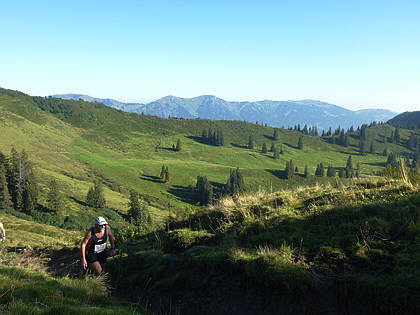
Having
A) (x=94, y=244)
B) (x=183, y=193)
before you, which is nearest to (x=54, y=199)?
(x=94, y=244)

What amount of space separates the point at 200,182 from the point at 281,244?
15565cm

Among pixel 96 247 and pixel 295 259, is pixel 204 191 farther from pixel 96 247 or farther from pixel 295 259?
pixel 295 259

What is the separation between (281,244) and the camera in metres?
7.18

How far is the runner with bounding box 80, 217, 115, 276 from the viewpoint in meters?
8.43

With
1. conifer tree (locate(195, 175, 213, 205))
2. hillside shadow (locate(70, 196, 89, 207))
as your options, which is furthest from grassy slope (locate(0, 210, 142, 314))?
conifer tree (locate(195, 175, 213, 205))

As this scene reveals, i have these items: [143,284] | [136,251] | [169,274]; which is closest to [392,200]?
[169,274]

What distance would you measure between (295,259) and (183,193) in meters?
171

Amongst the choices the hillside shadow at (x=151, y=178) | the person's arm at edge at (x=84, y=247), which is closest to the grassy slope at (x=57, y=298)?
the person's arm at edge at (x=84, y=247)

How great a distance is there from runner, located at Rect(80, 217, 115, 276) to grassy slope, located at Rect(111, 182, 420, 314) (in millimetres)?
708

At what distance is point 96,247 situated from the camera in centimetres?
862

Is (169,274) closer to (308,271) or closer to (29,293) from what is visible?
(29,293)

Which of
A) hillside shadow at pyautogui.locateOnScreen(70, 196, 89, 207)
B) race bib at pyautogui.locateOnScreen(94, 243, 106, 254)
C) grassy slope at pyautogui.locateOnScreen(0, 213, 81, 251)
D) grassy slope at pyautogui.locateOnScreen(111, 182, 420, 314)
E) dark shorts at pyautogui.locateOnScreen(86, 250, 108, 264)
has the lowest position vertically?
hillside shadow at pyautogui.locateOnScreen(70, 196, 89, 207)

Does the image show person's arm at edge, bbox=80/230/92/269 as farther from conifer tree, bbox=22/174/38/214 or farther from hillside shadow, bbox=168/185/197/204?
hillside shadow, bbox=168/185/197/204

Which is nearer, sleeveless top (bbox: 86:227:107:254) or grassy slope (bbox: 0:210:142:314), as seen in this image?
grassy slope (bbox: 0:210:142:314)
